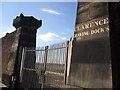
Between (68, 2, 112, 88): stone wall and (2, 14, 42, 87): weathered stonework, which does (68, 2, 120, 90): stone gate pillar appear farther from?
(2, 14, 42, 87): weathered stonework

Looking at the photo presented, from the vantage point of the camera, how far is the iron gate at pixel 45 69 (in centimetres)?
549

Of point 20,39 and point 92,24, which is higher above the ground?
point 20,39

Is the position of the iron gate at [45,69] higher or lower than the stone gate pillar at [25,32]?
lower

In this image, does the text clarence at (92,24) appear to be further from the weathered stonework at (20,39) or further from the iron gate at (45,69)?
the weathered stonework at (20,39)

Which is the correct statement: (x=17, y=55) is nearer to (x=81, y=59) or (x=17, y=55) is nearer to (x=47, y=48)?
(x=47, y=48)

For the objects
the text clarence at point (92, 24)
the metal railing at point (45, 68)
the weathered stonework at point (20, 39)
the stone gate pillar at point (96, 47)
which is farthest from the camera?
the weathered stonework at point (20, 39)

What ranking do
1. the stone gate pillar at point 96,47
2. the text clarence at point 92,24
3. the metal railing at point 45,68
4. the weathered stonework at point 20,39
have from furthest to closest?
the weathered stonework at point 20,39, the metal railing at point 45,68, the text clarence at point 92,24, the stone gate pillar at point 96,47

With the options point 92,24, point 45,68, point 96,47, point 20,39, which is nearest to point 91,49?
point 96,47

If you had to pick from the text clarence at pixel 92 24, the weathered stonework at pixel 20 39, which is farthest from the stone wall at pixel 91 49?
the weathered stonework at pixel 20 39

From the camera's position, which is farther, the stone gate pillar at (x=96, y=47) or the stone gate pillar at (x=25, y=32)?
the stone gate pillar at (x=25, y=32)

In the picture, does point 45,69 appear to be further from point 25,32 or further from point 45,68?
point 25,32

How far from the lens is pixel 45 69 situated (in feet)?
20.9

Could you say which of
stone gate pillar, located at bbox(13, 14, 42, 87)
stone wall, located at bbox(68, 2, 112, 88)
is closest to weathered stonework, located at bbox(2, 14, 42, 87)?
stone gate pillar, located at bbox(13, 14, 42, 87)

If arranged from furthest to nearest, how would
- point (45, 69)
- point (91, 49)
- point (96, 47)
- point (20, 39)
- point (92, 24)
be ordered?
1. point (20, 39)
2. point (45, 69)
3. point (92, 24)
4. point (91, 49)
5. point (96, 47)
